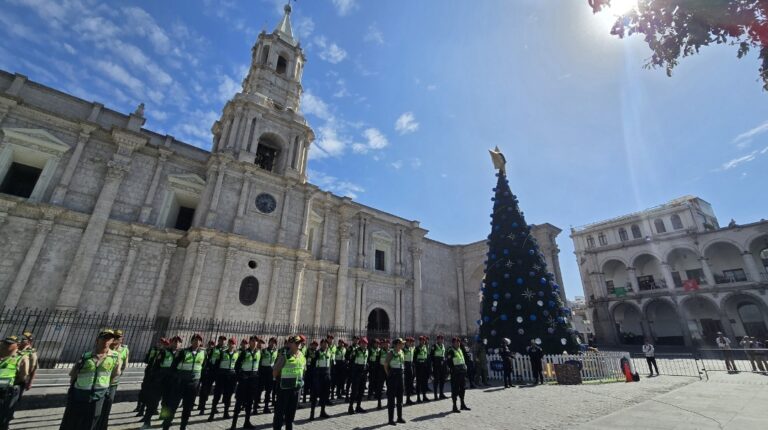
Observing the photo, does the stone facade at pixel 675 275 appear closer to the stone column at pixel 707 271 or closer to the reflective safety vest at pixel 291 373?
the stone column at pixel 707 271

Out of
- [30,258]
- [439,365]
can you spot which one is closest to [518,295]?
[439,365]

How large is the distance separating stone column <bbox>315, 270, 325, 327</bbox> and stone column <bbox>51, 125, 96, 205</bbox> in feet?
40.6

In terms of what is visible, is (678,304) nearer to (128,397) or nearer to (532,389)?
(532,389)

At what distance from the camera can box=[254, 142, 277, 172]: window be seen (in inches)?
830

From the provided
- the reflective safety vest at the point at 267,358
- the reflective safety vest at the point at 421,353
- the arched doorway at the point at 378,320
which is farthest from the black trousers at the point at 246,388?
the arched doorway at the point at 378,320

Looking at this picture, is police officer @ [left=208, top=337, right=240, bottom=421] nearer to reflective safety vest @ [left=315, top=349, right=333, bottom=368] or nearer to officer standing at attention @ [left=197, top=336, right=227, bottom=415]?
officer standing at attention @ [left=197, top=336, right=227, bottom=415]

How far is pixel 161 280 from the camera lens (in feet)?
48.9

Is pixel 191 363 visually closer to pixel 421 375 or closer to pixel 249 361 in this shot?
pixel 249 361

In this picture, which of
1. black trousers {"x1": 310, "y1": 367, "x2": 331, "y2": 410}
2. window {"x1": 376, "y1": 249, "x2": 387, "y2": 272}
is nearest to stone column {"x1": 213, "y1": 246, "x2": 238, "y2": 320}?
black trousers {"x1": 310, "y1": 367, "x2": 331, "y2": 410}

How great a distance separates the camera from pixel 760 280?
26.5 m

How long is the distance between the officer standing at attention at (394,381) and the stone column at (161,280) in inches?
494

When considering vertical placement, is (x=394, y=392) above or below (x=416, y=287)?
below

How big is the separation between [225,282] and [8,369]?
10948 mm

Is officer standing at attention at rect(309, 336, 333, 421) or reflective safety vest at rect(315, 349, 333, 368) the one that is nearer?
officer standing at attention at rect(309, 336, 333, 421)
